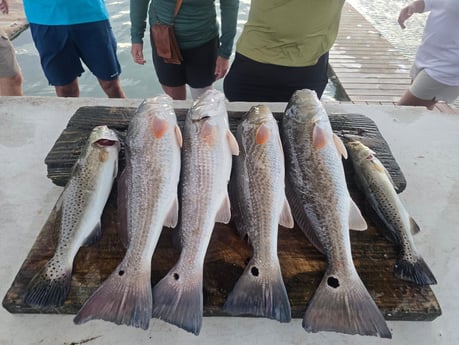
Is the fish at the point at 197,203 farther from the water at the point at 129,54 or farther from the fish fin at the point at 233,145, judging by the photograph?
the water at the point at 129,54

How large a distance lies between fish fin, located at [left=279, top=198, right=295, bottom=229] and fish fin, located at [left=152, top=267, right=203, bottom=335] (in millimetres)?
475

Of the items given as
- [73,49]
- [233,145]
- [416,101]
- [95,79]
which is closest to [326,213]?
[233,145]

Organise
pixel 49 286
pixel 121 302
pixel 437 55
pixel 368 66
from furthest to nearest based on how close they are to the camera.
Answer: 1. pixel 368 66
2. pixel 437 55
3. pixel 49 286
4. pixel 121 302

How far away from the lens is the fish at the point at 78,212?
1.40m

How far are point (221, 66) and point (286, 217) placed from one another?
1872 millimetres

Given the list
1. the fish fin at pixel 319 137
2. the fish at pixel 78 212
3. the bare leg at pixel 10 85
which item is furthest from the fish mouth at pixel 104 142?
the bare leg at pixel 10 85

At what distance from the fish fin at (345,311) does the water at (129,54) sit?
4.37 m

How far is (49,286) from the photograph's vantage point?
1411 mm

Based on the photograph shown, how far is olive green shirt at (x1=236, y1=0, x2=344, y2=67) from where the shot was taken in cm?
237

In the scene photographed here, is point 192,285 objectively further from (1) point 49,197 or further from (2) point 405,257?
(1) point 49,197

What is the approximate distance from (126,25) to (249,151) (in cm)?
649

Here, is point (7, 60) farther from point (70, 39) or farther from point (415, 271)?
point (415, 271)

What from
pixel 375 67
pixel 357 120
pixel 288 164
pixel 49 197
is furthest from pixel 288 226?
pixel 375 67

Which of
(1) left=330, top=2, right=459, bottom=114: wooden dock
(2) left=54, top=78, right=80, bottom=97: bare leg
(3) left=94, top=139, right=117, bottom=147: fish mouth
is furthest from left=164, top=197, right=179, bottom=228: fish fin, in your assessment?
(1) left=330, top=2, right=459, bottom=114: wooden dock
